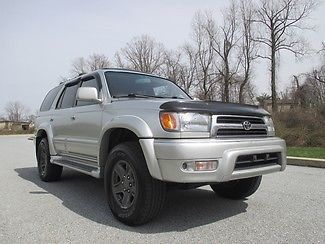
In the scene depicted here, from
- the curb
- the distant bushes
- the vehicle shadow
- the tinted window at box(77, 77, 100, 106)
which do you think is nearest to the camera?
the vehicle shadow

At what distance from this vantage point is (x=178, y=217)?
4270mm

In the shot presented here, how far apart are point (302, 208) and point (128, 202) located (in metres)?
2.31

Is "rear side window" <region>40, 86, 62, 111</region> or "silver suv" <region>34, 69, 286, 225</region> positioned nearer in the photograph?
"silver suv" <region>34, 69, 286, 225</region>

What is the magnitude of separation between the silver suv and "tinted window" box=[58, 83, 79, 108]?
0.70 meters

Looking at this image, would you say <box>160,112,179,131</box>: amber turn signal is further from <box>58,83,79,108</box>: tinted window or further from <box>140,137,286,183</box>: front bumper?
<box>58,83,79,108</box>: tinted window

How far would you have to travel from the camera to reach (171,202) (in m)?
5.03

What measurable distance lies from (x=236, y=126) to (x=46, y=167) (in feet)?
13.8

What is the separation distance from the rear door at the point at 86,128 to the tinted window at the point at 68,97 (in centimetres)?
31

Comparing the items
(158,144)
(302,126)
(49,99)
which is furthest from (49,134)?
(302,126)

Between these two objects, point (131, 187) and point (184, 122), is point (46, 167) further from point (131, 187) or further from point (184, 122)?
point (184, 122)

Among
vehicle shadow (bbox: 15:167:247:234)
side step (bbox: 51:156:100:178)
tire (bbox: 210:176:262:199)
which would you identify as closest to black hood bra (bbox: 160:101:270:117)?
tire (bbox: 210:176:262:199)

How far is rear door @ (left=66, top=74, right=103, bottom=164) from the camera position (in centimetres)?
480

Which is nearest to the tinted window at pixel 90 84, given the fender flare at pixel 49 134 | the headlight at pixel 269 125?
the fender flare at pixel 49 134

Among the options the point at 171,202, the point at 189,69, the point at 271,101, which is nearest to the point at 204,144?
the point at 171,202
